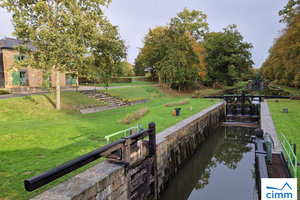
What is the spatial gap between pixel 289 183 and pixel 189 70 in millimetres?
35028

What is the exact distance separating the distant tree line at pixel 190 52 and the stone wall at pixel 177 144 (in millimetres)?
22356

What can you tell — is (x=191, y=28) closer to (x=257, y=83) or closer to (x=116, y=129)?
(x=116, y=129)

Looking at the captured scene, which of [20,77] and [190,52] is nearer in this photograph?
[20,77]

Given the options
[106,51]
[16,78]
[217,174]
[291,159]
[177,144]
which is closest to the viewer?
[291,159]

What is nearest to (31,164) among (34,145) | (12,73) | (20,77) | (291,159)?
(34,145)

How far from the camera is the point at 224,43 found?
176 ft

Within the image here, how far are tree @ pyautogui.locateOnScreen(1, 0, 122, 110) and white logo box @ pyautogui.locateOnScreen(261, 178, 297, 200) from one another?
16.2 m

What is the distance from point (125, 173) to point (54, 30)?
1555 centimetres

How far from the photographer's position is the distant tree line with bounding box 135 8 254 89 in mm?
39125

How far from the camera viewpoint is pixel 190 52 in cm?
4006

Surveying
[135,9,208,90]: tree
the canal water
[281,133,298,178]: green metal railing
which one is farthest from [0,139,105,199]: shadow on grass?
[135,9,208,90]: tree

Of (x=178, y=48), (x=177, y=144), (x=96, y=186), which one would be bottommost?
(x=177, y=144)

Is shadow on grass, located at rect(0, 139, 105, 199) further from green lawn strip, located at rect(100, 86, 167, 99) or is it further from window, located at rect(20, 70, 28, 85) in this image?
window, located at rect(20, 70, 28, 85)

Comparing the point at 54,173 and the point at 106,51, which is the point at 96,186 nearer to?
the point at 54,173
